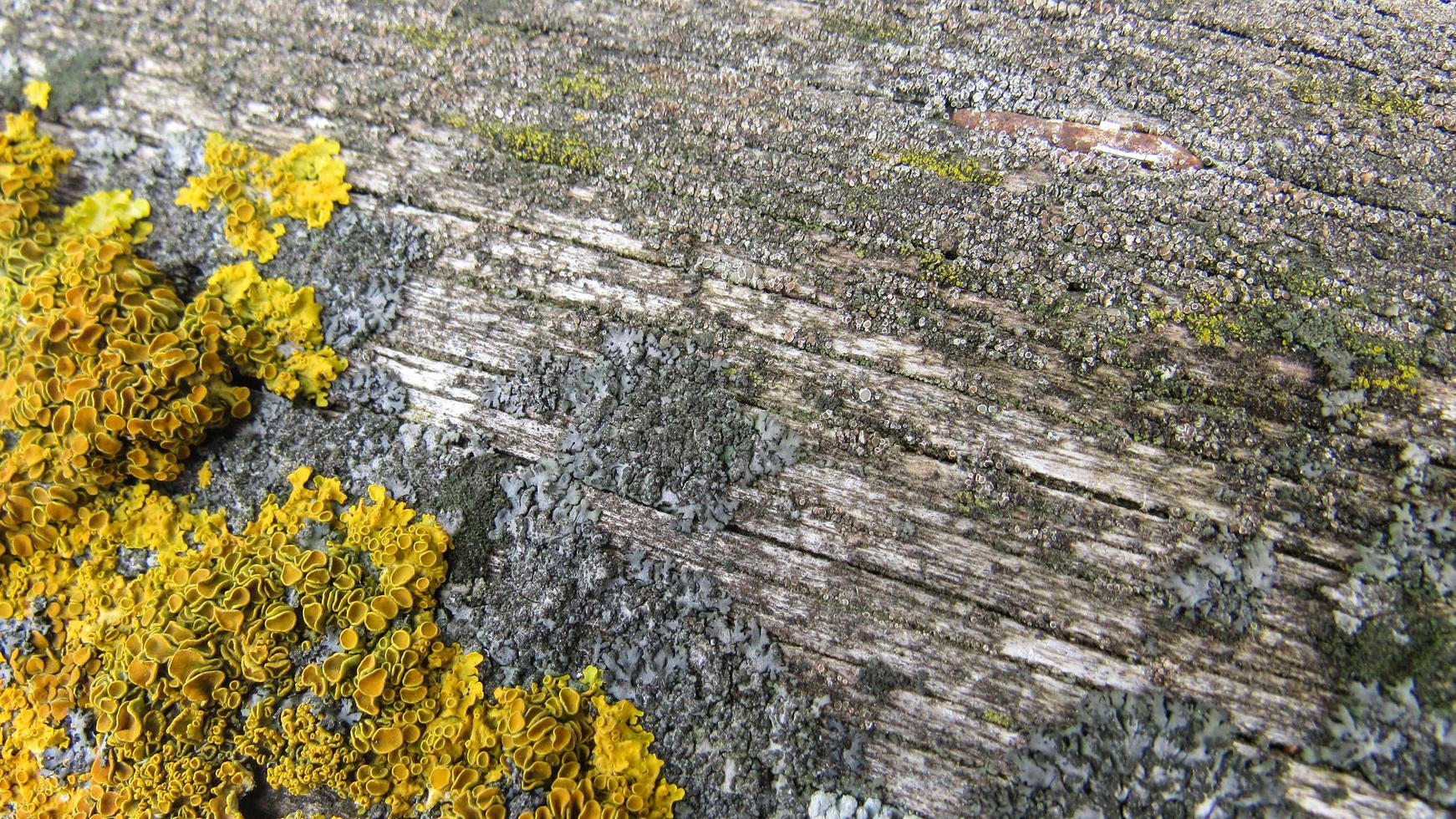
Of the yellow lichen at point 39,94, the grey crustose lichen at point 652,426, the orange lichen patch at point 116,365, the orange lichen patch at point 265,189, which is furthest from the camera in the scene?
the yellow lichen at point 39,94

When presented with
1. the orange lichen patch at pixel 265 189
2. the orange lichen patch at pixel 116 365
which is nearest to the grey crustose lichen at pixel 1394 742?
the orange lichen patch at pixel 116 365

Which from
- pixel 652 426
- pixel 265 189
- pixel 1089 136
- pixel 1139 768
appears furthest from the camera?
pixel 265 189

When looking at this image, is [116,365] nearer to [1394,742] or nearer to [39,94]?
[39,94]

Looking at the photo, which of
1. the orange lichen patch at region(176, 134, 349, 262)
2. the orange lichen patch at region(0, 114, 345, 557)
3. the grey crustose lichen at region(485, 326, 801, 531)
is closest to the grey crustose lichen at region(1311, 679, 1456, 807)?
the grey crustose lichen at region(485, 326, 801, 531)

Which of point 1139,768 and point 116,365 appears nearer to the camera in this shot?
point 1139,768

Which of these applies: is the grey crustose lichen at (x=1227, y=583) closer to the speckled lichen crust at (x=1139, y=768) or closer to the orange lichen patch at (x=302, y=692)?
the speckled lichen crust at (x=1139, y=768)

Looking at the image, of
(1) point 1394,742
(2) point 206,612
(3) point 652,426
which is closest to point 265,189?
(2) point 206,612

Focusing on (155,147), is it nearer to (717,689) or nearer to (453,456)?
(453,456)

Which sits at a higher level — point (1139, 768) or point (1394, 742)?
point (1394, 742)
